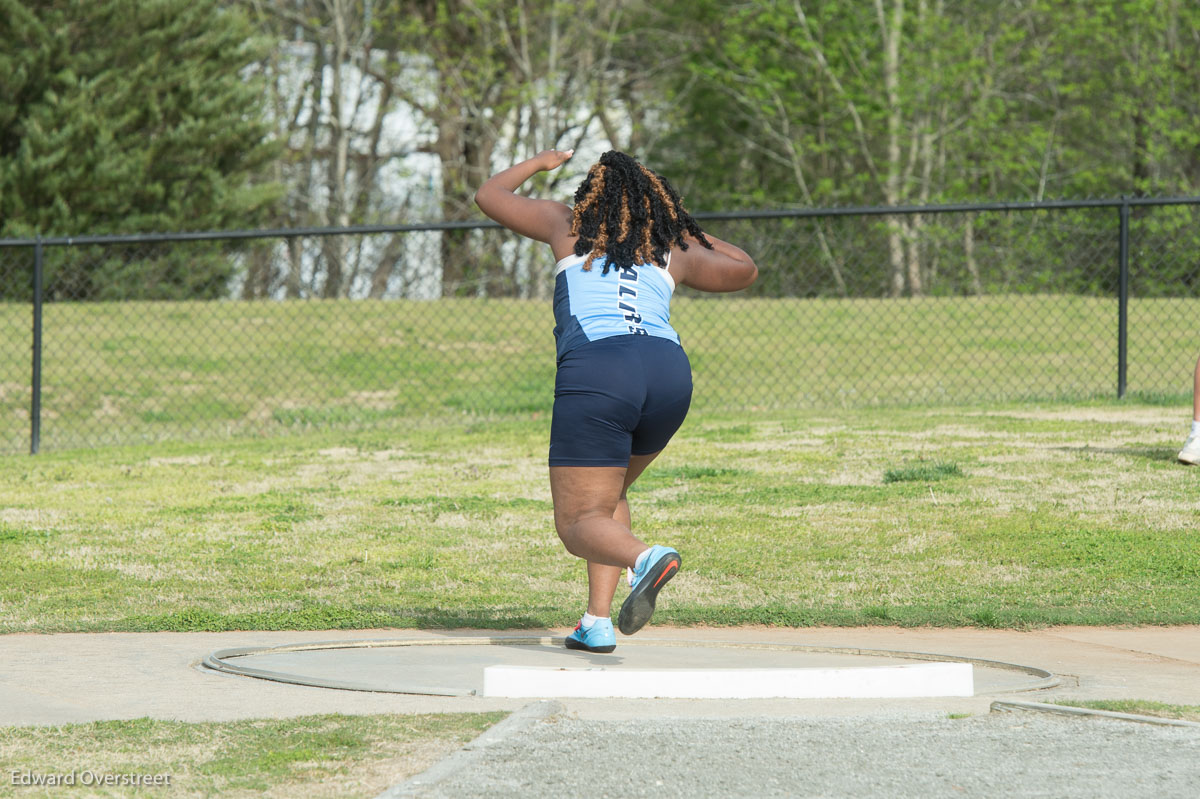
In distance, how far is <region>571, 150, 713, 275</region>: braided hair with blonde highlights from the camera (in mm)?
4410

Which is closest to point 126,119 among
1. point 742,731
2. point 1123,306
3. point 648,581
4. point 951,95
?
point 1123,306

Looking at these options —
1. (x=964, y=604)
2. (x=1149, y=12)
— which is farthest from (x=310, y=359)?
(x=1149, y=12)

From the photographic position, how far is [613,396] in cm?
419

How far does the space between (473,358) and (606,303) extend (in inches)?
514

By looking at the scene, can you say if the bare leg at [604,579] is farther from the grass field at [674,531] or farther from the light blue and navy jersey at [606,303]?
the grass field at [674,531]

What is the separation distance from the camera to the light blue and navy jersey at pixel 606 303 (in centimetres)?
429

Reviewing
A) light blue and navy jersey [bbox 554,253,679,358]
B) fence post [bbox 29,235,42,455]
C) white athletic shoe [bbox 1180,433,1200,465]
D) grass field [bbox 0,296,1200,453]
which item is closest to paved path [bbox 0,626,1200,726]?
light blue and navy jersey [bbox 554,253,679,358]

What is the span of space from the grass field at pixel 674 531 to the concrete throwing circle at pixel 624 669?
20.7 inches

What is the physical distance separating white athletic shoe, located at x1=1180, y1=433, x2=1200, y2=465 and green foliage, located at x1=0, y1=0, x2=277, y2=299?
19.5m

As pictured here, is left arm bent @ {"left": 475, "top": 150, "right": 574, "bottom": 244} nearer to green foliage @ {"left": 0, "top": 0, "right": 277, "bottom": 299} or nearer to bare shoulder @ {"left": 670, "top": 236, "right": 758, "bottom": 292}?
bare shoulder @ {"left": 670, "top": 236, "right": 758, "bottom": 292}

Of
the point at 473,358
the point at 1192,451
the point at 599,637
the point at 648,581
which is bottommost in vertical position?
the point at 599,637

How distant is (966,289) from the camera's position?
18.3 meters

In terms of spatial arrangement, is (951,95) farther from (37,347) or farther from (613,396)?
(613,396)

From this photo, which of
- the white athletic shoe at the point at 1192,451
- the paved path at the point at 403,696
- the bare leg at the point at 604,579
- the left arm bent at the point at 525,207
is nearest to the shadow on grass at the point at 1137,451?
the white athletic shoe at the point at 1192,451
